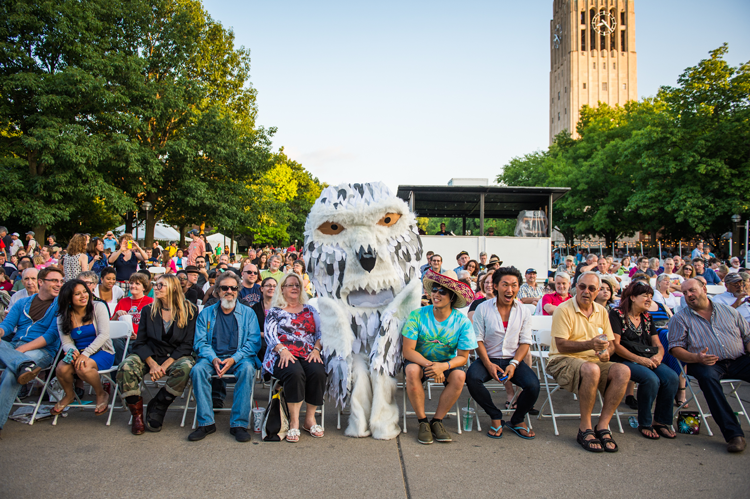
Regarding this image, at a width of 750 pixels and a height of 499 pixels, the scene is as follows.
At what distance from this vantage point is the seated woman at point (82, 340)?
3.96 metres

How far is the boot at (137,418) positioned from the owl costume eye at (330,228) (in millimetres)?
1977

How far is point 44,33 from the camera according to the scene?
578 inches

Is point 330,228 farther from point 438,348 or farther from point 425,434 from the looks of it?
point 425,434

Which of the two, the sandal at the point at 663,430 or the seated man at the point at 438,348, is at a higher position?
the seated man at the point at 438,348

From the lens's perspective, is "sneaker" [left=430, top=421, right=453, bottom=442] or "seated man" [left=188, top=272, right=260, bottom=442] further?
"seated man" [left=188, top=272, right=260, bottom=442]

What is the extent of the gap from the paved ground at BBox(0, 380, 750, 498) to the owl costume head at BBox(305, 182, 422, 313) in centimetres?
114

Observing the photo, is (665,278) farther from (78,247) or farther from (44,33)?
(44,33)

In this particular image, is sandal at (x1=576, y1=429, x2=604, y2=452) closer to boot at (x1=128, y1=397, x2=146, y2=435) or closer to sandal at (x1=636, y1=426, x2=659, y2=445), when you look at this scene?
sandal at (x1=636, y1=426, x2=659, y2=445)

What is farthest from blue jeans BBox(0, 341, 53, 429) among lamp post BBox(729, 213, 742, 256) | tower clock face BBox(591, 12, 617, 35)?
tower clock face BBox(591, 12, 617, 35)

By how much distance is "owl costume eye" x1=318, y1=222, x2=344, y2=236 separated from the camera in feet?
13.1

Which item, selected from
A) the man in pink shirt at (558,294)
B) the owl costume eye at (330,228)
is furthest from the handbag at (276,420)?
the man in pink shirt at (558,294)

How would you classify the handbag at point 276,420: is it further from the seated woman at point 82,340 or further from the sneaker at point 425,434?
the seated woman at point 82,340

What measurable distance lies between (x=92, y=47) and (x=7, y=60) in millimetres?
2318

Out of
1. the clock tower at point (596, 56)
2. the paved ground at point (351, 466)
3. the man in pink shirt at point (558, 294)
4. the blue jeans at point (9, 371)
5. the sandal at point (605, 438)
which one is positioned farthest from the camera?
the clock tower at point (596, 56)
